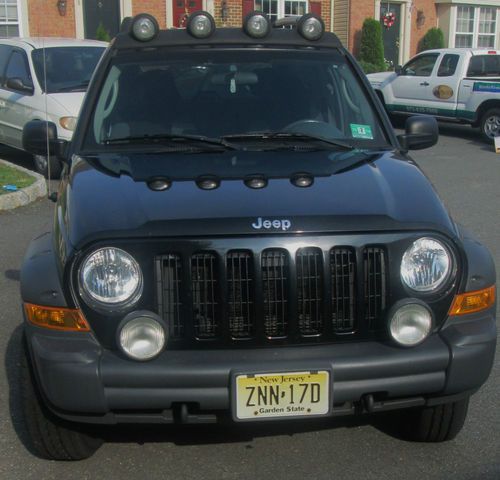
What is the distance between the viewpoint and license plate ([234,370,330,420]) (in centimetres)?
295

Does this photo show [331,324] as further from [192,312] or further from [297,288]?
[192,312]

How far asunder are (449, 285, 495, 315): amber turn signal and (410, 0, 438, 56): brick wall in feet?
81.4

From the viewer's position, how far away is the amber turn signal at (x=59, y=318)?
3.02 m

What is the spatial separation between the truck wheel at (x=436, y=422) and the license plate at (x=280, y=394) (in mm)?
642

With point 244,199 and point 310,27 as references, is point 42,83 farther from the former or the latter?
point 244,199

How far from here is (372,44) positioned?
2445cm

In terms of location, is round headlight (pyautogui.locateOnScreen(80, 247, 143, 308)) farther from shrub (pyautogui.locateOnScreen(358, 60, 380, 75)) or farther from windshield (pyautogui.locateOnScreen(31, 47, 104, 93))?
shrub (pyautogui.locateOnScreen(358, 60, 380, 75))

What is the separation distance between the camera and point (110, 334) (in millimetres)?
3004

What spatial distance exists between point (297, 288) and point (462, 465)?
1.16 m

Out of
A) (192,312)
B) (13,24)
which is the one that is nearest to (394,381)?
(192,312)

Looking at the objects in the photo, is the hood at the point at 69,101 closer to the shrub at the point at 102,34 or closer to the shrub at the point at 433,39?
the shrub at the point at 102,34

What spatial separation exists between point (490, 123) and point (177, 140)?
37.5 feet

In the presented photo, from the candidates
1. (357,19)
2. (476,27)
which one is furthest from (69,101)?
(476,27)

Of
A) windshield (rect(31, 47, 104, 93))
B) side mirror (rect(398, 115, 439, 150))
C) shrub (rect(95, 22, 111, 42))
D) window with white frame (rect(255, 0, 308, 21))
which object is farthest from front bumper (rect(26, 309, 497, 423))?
window with white frame (rect(255, 0, 308, 21))
